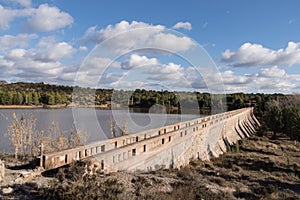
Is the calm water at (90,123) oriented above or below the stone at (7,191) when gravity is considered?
below

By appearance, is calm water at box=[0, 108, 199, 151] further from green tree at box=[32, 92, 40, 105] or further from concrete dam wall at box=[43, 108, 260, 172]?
green tree at box=[32, 92, 40, 105]

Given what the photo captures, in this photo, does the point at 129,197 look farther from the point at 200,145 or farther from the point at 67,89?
the point at 67,89

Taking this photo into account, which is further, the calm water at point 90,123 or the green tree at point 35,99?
the green tree at point 35,99

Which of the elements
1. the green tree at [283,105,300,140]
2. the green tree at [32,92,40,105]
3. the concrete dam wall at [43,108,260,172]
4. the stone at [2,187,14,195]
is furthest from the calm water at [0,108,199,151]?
the green tree at [32,92,40,105]

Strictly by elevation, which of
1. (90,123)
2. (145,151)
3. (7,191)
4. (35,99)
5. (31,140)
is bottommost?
(90,123)

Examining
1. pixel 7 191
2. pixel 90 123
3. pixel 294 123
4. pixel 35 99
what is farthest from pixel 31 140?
pixel 35 99

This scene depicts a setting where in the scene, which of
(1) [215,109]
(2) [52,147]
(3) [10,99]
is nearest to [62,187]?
(2) [52,147]

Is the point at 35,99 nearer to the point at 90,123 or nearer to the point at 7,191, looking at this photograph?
the point at 90,123

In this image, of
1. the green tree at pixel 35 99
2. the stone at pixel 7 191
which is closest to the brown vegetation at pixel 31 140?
the stone at pixel 7 191

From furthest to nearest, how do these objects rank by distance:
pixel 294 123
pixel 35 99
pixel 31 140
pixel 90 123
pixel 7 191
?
1. pixel 35 99
2. pixel 90 123
3. pixel 294 123
4. pixel 31 140
5. pixel 7 191

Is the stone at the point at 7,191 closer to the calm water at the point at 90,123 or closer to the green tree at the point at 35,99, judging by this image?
the calm water at the point at 90,123

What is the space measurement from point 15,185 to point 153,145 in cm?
561

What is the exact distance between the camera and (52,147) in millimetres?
12375

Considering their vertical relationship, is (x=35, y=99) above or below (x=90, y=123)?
above
